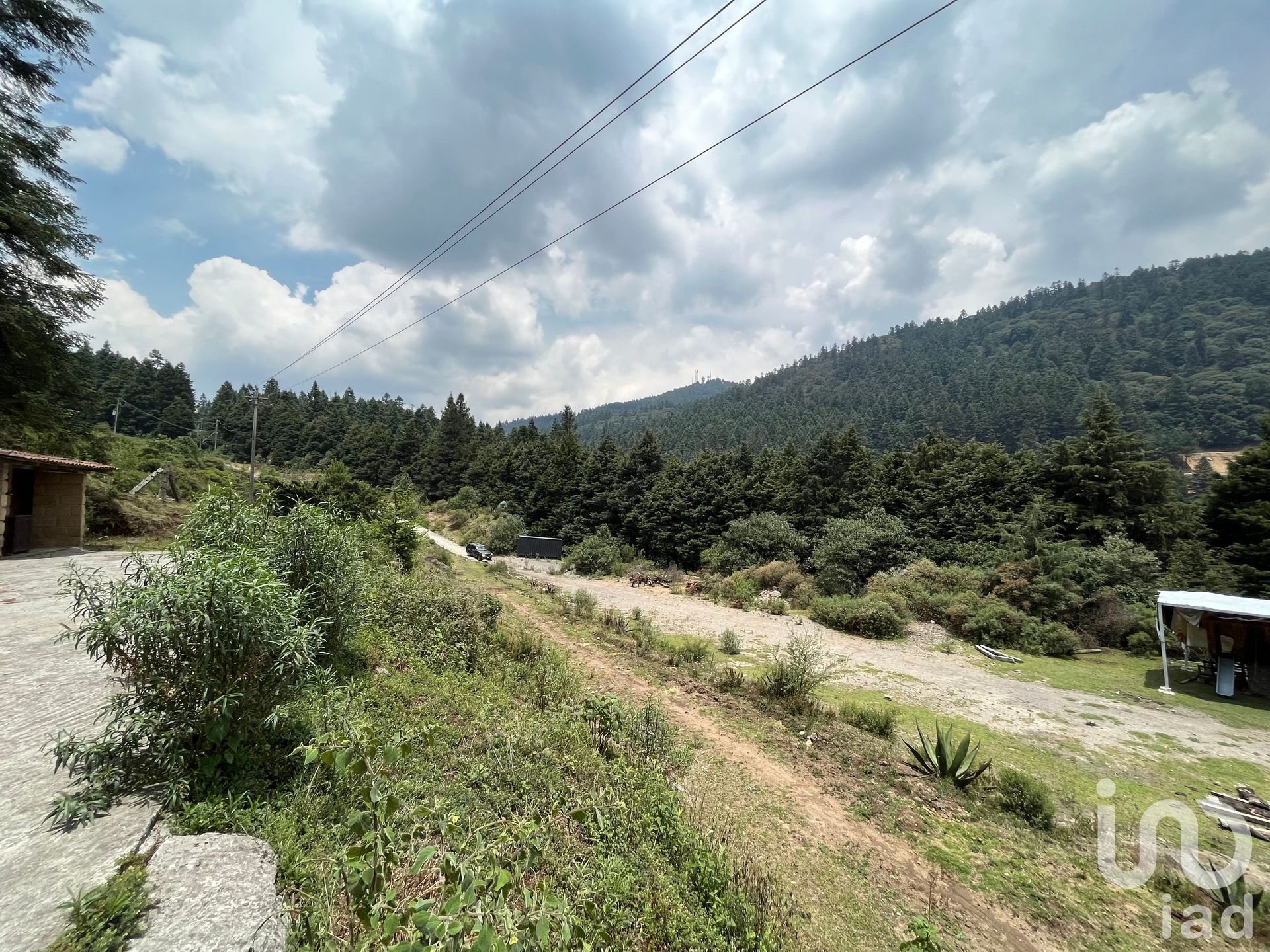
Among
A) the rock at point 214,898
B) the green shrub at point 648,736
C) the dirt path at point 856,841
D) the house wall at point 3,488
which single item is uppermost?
the house wall at point 3,488

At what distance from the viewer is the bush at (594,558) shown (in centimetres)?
2808

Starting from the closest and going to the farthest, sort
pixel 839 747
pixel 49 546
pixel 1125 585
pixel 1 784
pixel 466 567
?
pixel 1 784
pixel 839 747
pixel 49 546
pixel 1125 585
pixel 466 567

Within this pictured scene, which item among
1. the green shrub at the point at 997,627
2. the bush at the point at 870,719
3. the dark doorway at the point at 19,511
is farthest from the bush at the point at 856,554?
the dark doorway at the point at 19,511

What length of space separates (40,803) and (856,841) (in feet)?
20.4

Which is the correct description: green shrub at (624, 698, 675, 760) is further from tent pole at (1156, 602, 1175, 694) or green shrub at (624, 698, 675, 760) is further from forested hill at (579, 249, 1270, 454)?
forested hill at (579, 249, 1270, 454)

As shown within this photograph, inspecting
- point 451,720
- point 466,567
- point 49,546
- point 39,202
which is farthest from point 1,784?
point 466,567

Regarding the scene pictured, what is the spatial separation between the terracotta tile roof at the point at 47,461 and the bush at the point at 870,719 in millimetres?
18529

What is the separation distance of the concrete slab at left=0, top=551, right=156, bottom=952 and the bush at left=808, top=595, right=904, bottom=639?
53.3 ft

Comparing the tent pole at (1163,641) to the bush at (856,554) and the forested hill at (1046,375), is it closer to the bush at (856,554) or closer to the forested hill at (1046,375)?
the bush at (856,554)

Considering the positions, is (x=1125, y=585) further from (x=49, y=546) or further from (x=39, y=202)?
(x=49, y=546)

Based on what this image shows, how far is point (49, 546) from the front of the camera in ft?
42.0

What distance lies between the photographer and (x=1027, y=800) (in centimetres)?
511

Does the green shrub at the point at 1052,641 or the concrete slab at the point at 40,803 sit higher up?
the concrete slab at the point at 40,803

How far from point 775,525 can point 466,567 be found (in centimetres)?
1588
